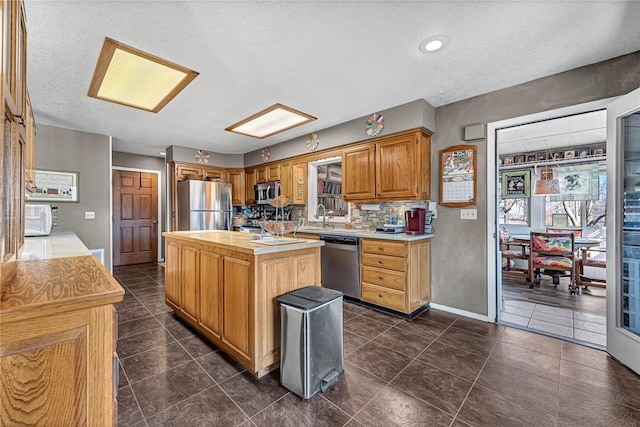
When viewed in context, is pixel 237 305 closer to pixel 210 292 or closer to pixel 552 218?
pixel 210 292

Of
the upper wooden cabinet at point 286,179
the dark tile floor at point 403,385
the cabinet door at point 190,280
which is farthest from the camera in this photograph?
the upper wooden cabinet at point 286,179

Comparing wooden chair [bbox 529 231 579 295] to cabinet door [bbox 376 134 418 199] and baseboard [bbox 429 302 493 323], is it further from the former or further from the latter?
cabinet door [bbox 376 134 418 199]

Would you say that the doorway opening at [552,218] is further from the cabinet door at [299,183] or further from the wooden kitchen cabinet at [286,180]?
the wooden kitchen cabinet at [286,180]

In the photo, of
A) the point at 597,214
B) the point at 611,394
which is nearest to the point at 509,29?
the point at 611,394

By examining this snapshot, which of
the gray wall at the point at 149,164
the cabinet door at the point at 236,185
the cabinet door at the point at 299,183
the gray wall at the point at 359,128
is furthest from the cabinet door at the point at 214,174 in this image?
the cabinet door at the point at 299,183

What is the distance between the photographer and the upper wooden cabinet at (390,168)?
10.5 ft

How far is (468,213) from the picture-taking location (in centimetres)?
307

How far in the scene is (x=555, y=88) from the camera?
8.34ft

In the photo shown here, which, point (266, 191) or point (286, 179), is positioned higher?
point (286, 179)

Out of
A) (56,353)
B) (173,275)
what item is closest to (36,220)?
(173,275)

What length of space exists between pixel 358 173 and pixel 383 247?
1151 millimetres

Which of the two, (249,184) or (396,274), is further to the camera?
(249,184)

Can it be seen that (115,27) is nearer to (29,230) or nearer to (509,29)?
(29,230)

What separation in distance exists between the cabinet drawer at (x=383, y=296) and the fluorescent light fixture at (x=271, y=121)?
90.8 inches
